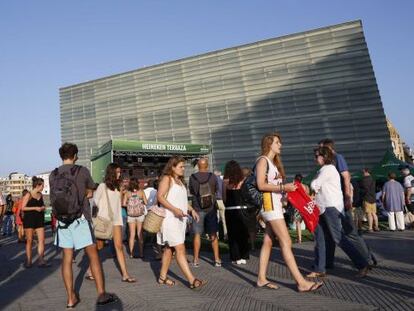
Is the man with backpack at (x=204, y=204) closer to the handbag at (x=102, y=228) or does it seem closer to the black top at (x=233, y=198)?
the black top at (x=233, y=198)

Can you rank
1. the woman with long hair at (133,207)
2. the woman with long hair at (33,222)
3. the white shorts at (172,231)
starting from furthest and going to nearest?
the woman with long hair at (133,207) < the woman with long hair at (33,222) < the white shorts at (172,231)

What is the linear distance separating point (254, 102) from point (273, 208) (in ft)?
181

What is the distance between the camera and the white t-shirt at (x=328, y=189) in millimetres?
4906

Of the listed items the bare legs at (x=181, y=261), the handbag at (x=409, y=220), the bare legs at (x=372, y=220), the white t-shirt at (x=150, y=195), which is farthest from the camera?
the handbag at (x=409, y=220)

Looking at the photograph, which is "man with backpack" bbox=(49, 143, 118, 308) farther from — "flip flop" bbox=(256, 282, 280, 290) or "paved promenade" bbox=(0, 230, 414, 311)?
"flip flop" bbox=(256, 282, 280, 290)

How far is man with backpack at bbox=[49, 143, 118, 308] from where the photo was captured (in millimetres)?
4008

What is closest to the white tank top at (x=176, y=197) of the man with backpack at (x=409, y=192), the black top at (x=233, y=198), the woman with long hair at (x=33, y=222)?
the black top at (x=233, y=198)

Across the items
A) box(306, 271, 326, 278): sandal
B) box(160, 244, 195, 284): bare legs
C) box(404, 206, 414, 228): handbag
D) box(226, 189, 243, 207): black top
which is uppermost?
box(226, 189, 243, 207): black top

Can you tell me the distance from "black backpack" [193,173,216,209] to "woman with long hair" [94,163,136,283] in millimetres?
1433

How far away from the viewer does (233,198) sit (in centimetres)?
643

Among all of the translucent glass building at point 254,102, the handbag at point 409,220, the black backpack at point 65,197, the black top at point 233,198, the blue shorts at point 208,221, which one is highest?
the translucent glass building at point 254,102

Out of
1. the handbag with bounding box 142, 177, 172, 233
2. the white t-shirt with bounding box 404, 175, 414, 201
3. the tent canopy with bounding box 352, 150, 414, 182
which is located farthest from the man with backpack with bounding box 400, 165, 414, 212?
the handbag with bounding box 142, 177, 172, 233

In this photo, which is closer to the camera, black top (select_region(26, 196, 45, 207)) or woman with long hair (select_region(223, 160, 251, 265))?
woman with long hair (select_region(223, 160, 251, 265))

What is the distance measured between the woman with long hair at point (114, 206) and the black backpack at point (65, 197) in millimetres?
1036
